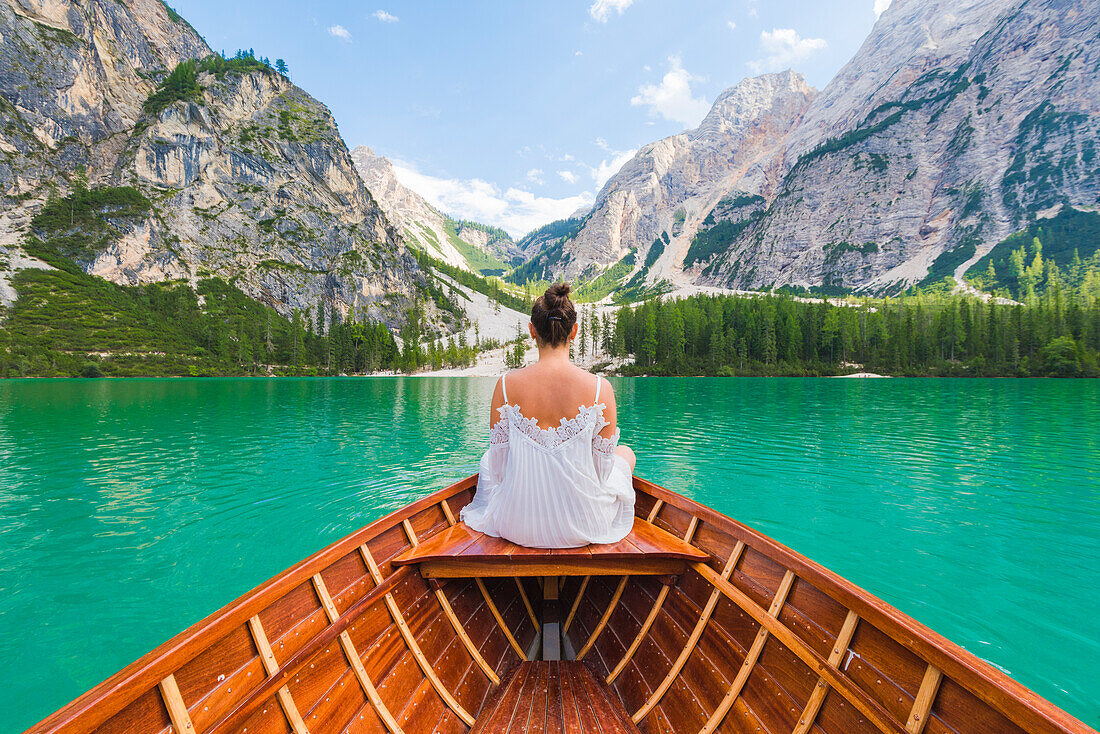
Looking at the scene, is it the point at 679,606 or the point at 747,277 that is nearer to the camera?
the point at 679,606

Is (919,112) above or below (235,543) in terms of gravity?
above

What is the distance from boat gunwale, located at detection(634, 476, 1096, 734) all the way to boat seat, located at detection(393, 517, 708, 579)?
84 cm

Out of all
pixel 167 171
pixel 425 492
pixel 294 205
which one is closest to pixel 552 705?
pixel 425 492

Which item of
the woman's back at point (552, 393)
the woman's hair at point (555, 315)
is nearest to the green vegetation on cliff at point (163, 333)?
the woman's back at point (552, 393)

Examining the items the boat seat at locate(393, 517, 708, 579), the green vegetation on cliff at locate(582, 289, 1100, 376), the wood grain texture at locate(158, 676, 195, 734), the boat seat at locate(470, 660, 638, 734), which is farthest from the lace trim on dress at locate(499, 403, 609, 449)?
the green vegetation on cliff at locate(582, 289, 1100, 376)

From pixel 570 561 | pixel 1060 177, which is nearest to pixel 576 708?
pixel 570 561

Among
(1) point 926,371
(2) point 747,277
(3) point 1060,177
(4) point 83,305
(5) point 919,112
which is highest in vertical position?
(5) point 919,112

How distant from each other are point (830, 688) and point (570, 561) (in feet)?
6.57

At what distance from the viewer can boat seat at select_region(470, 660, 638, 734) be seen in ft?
10.6

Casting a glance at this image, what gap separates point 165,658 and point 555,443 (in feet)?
8.81

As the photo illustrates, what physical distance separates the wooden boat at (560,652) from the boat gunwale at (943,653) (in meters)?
0.01

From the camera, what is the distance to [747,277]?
182125 mm

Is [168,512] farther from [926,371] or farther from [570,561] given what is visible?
[926,371]

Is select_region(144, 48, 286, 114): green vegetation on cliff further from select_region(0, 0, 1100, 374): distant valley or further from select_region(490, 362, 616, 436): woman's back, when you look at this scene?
select_region(490, 362, 616, 436): woman's back
